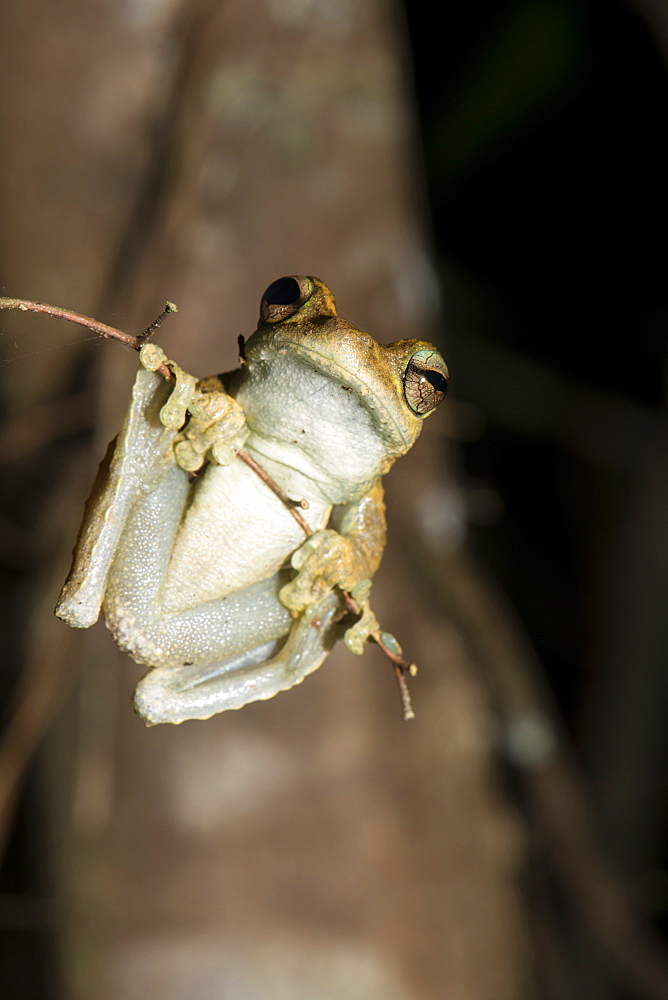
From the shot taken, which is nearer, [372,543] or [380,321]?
[372,543]

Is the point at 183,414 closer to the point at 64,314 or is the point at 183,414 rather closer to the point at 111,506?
the point at 111,506

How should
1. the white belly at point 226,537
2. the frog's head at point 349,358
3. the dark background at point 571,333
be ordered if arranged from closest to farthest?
the frog's head at point 349,358 < the white belly at point 226,537 < the dark background at point 571,333

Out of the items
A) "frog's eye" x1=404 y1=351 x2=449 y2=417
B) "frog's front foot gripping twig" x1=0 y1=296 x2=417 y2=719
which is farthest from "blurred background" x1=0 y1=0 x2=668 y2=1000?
"frog's eye" x1=404 y1=351 x2=449 y2=417

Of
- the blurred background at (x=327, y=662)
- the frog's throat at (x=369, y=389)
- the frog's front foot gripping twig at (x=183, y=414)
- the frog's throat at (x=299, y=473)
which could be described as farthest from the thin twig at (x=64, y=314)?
the blurred background at (x=327, y=662)

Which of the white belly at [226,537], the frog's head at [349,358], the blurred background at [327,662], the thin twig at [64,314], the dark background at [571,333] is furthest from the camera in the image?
the dark background at [571,333]

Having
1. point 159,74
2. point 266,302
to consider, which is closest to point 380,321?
point 159,74

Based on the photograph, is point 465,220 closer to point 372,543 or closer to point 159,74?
point 159,74

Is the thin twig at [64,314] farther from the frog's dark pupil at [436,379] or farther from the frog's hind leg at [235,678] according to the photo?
the frog's hind leg at [235,678]

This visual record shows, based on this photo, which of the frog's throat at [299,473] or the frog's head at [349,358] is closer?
the frog's head at [349,358]
